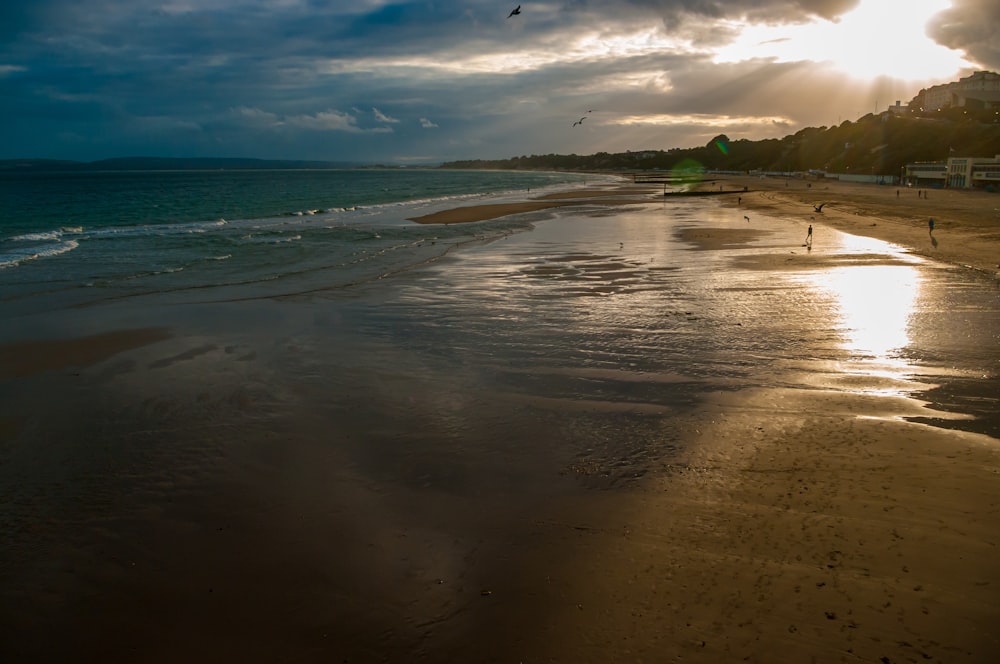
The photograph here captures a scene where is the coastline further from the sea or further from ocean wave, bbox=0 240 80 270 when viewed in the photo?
ocean wave, bbox=0 240 80 270

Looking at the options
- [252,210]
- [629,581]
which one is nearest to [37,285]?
[629,581]

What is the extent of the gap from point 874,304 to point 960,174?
242 ft

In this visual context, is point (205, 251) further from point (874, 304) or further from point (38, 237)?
point (874, 304)

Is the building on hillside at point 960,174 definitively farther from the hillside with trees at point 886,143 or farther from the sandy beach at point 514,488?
the sandy beach at point 514,488

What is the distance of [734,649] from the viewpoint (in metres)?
5.02

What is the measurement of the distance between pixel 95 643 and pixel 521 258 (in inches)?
919

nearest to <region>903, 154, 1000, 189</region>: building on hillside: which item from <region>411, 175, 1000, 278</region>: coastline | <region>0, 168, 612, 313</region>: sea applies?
<region>411, 175, 1000, 278</region>: coastline

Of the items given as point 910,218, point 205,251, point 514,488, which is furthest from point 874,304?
point 205,251

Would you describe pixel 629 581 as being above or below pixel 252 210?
below

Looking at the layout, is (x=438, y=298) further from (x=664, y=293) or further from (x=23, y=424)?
(x=23, y=424)

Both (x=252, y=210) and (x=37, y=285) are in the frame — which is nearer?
(x=37, y=285)

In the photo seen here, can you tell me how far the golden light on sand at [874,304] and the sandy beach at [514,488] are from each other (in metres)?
0.14

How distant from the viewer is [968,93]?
14838 centimetres

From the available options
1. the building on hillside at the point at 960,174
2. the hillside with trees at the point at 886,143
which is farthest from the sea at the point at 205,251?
the hillside with trees at the point at 886,143
